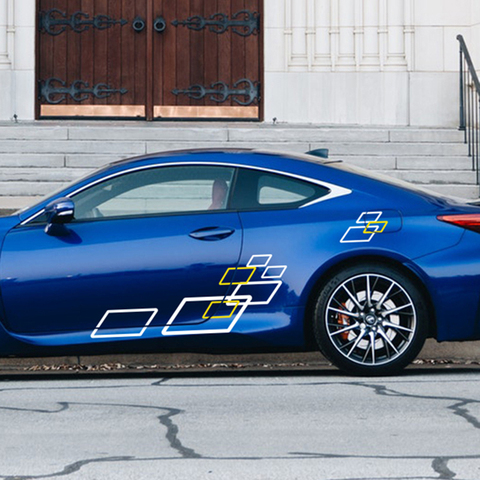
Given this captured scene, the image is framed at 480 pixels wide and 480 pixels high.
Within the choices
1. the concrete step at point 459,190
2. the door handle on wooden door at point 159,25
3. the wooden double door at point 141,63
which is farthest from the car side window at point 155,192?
the door handle on wooden door at point 159,25

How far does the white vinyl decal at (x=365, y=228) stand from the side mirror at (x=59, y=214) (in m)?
1.64

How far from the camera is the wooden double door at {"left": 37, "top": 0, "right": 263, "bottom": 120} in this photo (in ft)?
59.7

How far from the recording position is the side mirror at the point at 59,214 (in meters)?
7.82

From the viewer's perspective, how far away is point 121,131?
1641 cm

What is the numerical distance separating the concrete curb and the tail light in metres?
1.35

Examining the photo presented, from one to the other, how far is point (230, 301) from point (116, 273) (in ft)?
2.31

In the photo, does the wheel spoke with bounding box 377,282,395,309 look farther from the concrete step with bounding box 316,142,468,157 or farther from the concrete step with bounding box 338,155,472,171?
the concrete step with bounding box 316,142,468,157

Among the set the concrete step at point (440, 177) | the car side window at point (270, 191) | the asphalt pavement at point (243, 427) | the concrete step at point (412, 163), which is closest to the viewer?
the asphalt pavement at point (243, 427)

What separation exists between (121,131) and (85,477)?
11.5m

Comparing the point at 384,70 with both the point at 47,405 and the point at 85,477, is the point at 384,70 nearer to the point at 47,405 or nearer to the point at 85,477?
the point at 47,405

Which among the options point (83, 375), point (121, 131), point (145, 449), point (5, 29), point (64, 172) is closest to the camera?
point (145, 449)

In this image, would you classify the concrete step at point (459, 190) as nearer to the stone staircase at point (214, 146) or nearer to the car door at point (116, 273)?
the stone staircase at point (214, 146)

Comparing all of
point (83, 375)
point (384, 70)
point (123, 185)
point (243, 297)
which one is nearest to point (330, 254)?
point (243, 297)

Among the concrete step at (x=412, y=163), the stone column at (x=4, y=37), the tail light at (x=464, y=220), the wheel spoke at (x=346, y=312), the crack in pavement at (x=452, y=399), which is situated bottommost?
the crack in pavement at (x=452, y=399)
